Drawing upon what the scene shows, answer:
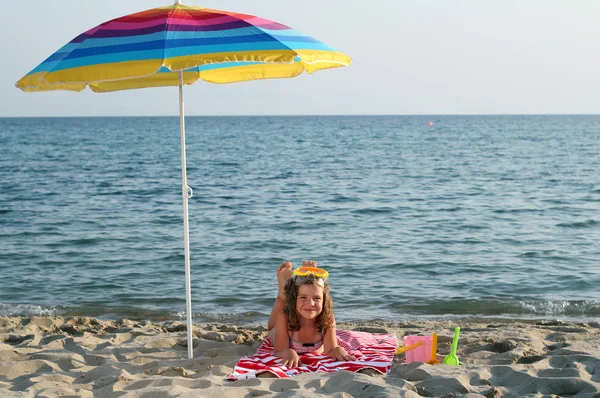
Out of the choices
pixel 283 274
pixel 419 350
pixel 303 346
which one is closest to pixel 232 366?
pixel 303 346

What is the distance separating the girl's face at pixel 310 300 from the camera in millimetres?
5328

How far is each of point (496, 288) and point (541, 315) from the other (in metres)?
1.14

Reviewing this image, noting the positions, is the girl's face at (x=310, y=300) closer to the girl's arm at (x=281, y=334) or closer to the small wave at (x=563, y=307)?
the girl's arm at (x=281, y=334)

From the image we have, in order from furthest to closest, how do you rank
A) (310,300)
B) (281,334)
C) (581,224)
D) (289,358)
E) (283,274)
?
(581,224) < (283,274) < (281,334) < (310,300) < (289,358)

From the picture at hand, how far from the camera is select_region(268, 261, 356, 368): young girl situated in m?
5.34

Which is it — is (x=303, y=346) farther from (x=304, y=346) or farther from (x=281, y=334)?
(x=281, y=334)

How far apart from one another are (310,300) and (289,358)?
0.45m

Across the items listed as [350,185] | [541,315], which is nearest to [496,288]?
[541,315]

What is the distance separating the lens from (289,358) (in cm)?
520

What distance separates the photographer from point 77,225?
14453 mm

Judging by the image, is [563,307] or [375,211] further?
[375,211]

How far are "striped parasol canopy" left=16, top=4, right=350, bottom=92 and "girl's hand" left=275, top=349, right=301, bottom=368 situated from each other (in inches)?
82.2

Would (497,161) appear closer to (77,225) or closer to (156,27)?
(77,225)

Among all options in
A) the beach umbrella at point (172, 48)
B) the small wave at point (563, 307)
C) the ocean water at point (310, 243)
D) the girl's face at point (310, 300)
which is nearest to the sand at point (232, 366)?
the girl's face at point (310, 300)
